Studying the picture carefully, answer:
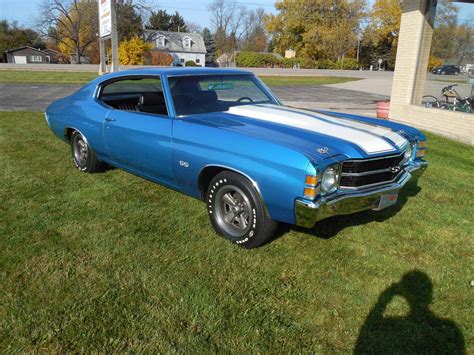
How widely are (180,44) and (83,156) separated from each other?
222ft

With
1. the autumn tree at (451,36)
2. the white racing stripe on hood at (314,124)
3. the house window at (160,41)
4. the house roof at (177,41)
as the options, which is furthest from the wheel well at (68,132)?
the house window at (160,41)

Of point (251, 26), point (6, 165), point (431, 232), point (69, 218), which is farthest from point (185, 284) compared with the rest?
point (251, 26)

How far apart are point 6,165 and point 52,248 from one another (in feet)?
9.50

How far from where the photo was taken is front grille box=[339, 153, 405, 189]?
3113mm

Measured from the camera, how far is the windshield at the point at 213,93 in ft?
13.1

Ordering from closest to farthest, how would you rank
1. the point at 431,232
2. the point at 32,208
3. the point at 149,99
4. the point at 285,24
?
the point at 431,232 → the point at 32,208 → the point at 149,99 → the point at 285,24

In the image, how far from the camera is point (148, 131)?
3.97 m

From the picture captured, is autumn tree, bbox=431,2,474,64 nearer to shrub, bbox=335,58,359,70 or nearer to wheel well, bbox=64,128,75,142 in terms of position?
wheel well, bbox=64,128,75,142

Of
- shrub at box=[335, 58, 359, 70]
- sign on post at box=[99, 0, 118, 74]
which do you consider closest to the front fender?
sign on post at box=[99, 0, 118, 74]

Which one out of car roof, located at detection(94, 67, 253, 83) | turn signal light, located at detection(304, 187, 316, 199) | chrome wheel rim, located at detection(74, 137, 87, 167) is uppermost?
car roof, located at detection(94, 67, 253, 83)

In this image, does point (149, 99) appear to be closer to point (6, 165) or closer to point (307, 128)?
point (307, 128)

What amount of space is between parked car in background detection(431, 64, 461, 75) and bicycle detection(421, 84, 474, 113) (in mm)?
363

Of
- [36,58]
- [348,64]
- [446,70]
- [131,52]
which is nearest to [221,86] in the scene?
[446,70]

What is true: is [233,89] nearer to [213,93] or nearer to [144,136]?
[213,93]
